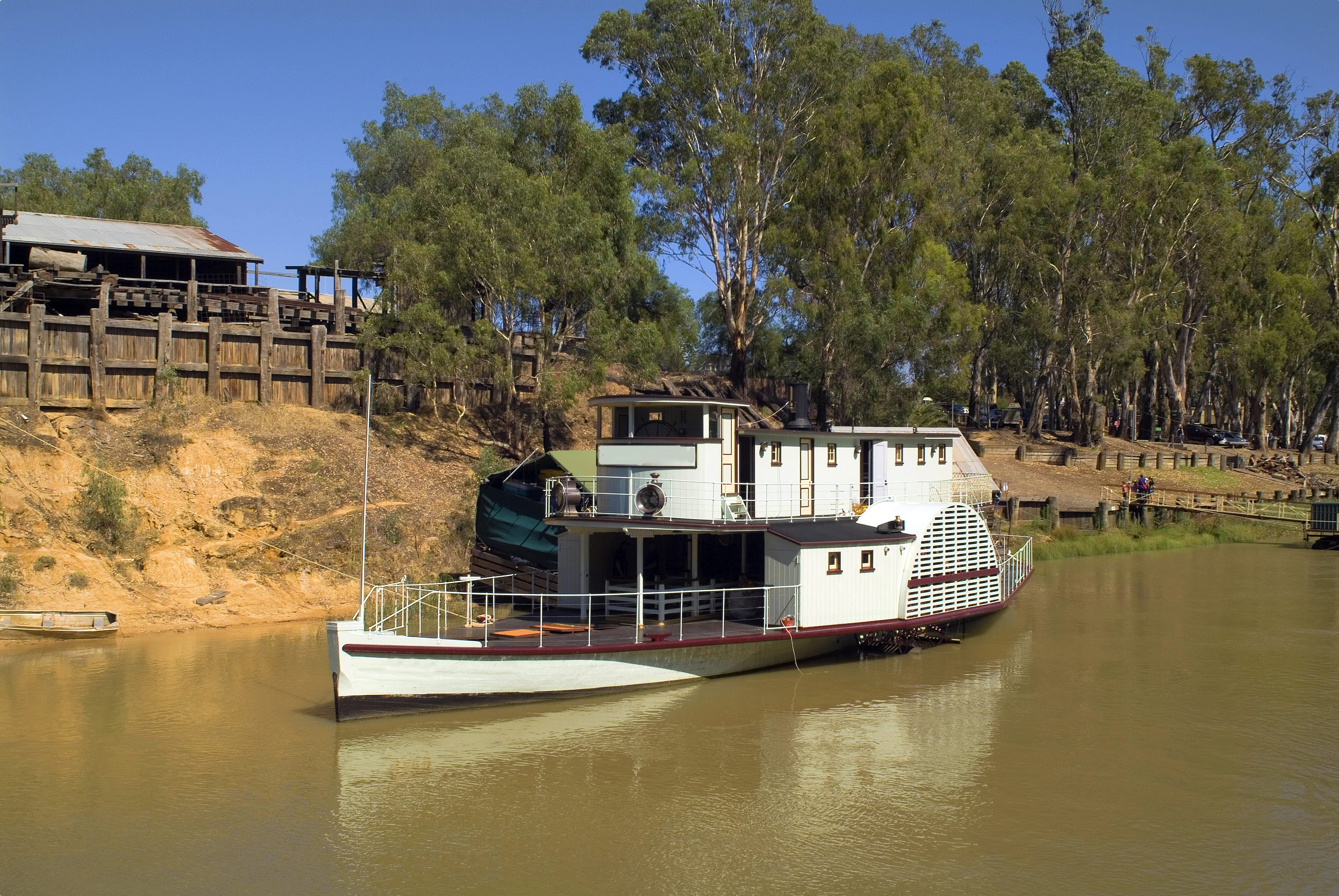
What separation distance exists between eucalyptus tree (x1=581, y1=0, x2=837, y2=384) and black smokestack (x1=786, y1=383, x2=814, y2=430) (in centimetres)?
2031

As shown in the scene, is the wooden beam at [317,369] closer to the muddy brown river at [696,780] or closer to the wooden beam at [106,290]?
the wooden beam at [106,290]

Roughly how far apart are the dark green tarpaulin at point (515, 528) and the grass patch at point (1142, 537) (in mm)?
18126

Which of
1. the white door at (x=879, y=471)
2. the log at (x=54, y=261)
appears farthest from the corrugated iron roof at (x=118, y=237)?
the white door at (x=879, y=471)

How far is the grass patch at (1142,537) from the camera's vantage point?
129 feet

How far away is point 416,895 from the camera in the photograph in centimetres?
1270

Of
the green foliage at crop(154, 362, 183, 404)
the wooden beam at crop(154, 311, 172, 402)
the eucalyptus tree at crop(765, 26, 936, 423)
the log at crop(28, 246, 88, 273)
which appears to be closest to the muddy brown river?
the green foliage at crop(154, 362, 183, 404)

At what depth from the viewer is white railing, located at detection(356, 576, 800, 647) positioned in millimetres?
20344

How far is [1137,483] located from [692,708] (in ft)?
106

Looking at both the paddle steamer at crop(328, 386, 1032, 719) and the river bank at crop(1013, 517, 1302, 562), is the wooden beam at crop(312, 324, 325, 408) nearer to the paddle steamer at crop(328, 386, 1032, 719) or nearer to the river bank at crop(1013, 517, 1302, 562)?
the paddle steamer at crop(328, 386, 1032, 719)

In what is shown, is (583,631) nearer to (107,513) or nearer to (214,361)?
(107,513)

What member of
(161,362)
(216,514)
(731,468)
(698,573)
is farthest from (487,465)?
(731,468)

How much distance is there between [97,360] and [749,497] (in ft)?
65.6

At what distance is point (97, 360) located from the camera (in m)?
31.5

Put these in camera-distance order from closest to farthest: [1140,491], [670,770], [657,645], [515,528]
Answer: [670,770] → [657,645] → [515,528] → [1140,491]
